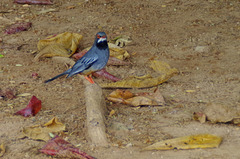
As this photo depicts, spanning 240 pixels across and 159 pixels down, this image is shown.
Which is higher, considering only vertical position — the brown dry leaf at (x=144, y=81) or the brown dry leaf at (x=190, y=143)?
the brown dry leaf at (x=190, y=143)

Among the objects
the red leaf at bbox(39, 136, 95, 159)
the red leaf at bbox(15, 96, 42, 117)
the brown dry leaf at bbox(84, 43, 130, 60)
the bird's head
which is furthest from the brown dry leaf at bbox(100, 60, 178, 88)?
the red leaf at bbox(39, 136, 95, 159)

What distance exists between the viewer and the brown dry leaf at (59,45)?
22.2 feet

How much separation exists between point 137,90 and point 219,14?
3457 mm

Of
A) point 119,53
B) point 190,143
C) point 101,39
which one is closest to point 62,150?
point 190,143

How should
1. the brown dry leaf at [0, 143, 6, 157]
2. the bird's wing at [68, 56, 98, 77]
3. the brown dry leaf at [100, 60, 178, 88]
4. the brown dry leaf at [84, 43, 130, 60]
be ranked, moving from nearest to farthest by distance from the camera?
the brown dry leaf at [0, 143, 6, 157]
the bird's wing at [68, 56, 98, 77]
the brown dry leaf at [100, 60, 178, 88]
the brown dry leaf at [84, 43, 130, 60]

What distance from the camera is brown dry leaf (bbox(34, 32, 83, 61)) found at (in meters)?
6.76

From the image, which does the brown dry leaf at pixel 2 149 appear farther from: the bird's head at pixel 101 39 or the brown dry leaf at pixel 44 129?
the bird's head at pixel 101 39


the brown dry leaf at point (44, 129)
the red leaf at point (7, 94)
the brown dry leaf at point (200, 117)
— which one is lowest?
the red leaf at point (7, 94)

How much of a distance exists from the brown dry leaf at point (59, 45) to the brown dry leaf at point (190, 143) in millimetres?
3187

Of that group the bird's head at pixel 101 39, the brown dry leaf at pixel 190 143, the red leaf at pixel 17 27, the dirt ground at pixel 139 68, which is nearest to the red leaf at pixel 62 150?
the dirt ground at pixel 139 68

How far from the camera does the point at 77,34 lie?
718 centimetres

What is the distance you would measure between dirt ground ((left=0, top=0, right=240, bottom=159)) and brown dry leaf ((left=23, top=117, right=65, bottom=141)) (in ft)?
0.23

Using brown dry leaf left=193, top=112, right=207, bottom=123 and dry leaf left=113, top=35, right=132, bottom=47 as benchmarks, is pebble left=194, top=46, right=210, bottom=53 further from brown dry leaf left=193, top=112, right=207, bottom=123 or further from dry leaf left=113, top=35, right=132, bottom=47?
brown dry leaf left=193, top=112, right=207, bottom=123

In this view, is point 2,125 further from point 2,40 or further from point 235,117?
point 2,40
